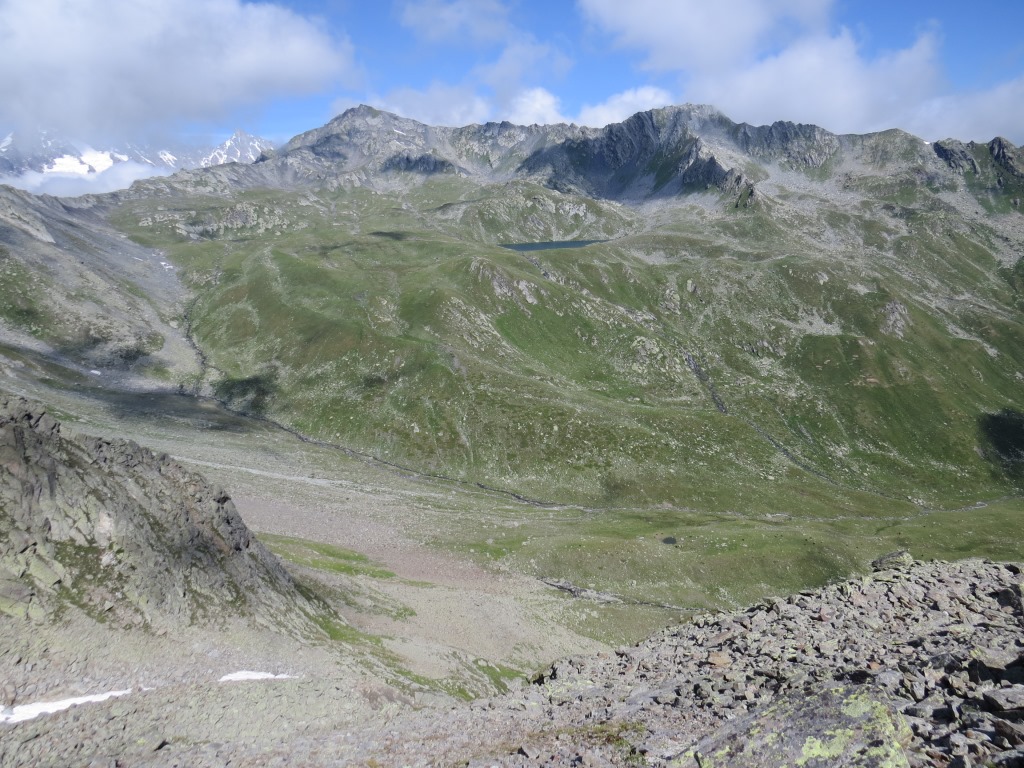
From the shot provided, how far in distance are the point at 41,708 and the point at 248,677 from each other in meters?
9.58

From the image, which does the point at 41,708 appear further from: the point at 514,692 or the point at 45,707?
the point at 514,692

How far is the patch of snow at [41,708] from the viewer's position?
23.6m

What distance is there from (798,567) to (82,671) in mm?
89043

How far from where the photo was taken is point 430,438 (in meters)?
137

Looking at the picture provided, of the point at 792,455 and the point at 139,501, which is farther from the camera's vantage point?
the point at 792,455

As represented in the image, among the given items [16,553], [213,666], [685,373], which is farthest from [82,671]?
[685,373]

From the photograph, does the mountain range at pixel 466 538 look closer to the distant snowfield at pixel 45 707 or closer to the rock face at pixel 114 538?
the rock face at pixel 114 538

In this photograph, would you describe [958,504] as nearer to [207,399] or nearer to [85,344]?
[207,399]

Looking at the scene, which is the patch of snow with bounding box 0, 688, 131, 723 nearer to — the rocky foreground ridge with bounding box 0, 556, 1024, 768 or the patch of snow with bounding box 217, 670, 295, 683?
the rocky foreground ridge with bounding box 0, 556, 1024, 768

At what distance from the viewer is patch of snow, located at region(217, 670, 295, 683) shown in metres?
30.9

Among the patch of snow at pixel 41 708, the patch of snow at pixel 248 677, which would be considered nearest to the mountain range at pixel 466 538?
the patch of snow at pixel 41 708

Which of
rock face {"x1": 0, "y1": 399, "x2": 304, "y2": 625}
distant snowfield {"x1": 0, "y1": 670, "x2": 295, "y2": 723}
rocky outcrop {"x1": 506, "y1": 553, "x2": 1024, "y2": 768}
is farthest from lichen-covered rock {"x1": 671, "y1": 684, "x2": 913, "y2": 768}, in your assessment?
rock face {"x1": 0, "y1": 399, "x2": 304, "y2": 625}

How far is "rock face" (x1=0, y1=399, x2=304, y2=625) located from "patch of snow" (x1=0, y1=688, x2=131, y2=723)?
5491mm

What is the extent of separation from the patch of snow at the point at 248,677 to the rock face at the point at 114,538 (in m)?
5.71
